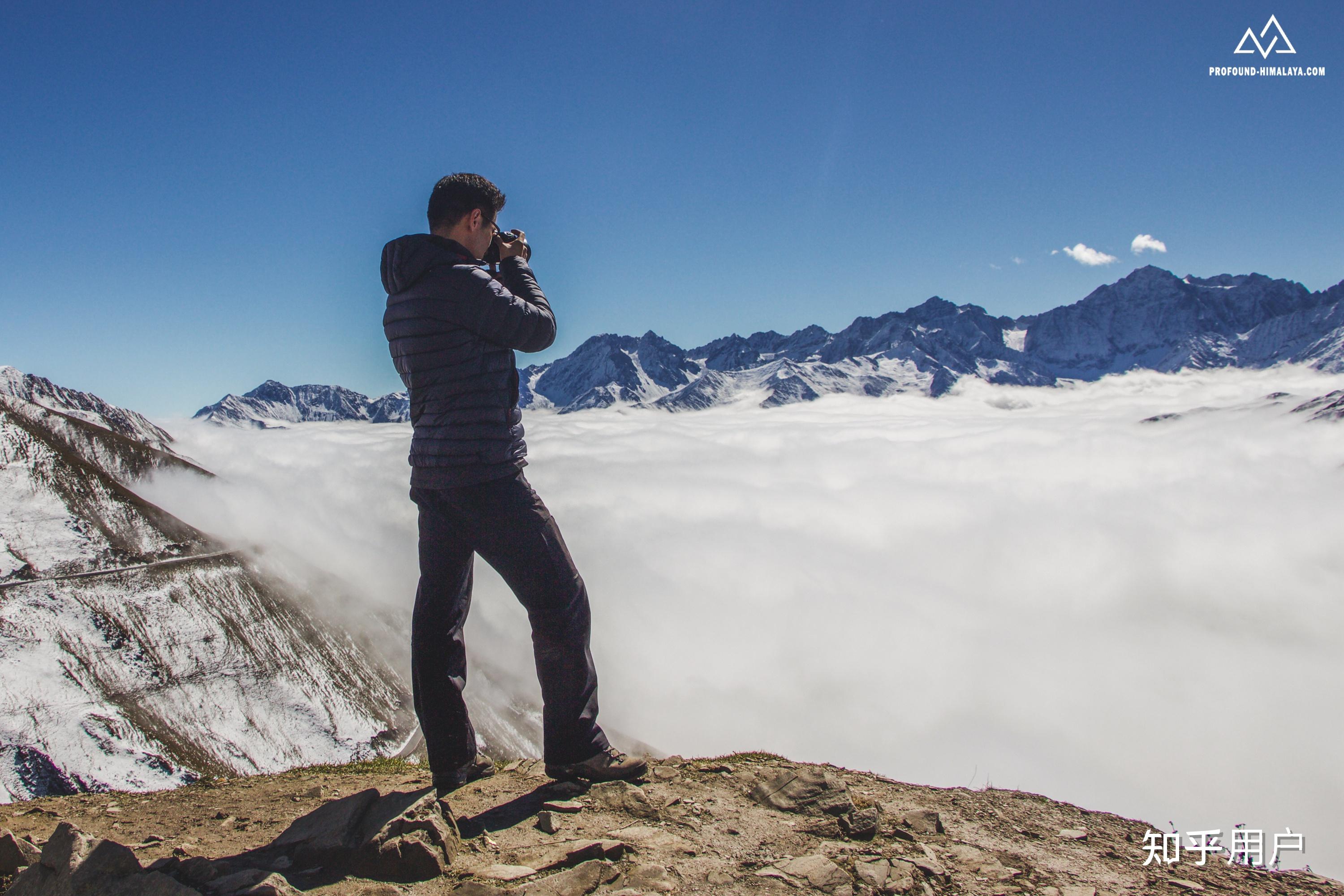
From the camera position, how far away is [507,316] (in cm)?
565

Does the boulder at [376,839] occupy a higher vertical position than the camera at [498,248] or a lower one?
lower

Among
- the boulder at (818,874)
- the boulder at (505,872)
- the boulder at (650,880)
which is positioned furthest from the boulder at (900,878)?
the boulder at (505,872)

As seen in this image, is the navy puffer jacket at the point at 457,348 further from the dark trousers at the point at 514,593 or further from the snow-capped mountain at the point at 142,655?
the snow-capped mountain at the point at 142,655

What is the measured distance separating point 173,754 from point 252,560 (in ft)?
177

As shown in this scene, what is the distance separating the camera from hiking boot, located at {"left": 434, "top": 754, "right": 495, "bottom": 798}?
6520 mm

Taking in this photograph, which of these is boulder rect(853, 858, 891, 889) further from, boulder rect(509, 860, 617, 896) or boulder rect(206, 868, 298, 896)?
boulder rect(206, 868, 298, 896)

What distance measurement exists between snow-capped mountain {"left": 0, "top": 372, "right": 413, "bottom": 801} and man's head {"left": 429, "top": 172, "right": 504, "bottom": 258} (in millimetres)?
116355

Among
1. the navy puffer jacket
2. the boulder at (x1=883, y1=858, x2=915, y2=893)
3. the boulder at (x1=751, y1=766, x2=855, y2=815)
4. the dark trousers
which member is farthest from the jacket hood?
the boulder at (x1=883, y1=858, x2=915, y2=893)

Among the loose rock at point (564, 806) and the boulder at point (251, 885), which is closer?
the boulder at point (251, 885)

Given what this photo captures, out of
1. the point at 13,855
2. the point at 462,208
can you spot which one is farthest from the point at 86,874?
the point at 462,208

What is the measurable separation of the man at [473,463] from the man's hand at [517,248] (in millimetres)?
13

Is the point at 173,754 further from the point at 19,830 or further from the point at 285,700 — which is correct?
the point at 19,830

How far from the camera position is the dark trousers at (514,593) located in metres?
5.86

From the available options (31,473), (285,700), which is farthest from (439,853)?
(31,473)
